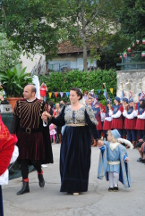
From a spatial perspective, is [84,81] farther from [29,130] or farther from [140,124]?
[29,130]

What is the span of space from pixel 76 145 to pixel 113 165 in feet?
2.41

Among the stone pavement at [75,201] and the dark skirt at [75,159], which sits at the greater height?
the dark skirt at [75,159]

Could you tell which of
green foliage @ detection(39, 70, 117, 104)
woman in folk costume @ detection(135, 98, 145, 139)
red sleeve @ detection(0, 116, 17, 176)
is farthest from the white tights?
green foliage @ detection(39, 70, 117, 104)

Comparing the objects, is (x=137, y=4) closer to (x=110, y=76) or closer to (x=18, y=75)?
(x=110, y=76)

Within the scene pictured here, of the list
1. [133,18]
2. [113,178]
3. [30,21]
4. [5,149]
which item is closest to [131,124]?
[113,178]

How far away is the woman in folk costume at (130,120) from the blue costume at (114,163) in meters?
7.85

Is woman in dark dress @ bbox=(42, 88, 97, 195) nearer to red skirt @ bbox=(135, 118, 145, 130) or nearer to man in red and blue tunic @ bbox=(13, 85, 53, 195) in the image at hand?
man in red and blue tunic @ bbox=(13, 85, 53, 195)

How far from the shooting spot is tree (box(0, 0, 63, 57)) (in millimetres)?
30812

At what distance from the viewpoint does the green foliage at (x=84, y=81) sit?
25.7m

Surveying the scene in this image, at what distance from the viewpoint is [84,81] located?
88.1 ft

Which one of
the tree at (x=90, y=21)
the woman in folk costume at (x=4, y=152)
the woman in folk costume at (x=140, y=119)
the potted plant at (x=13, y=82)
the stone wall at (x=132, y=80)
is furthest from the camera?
the tree at (x=90, y=21)

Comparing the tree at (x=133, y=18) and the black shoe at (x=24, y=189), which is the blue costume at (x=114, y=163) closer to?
the black shoe at (x=24, y=189)

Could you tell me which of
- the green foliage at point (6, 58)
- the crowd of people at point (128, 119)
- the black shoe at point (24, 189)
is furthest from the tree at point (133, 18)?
the black shoe at point (24, 189)

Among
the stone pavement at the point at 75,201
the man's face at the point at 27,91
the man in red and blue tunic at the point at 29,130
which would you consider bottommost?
the stone pavement at the point at 75,201
